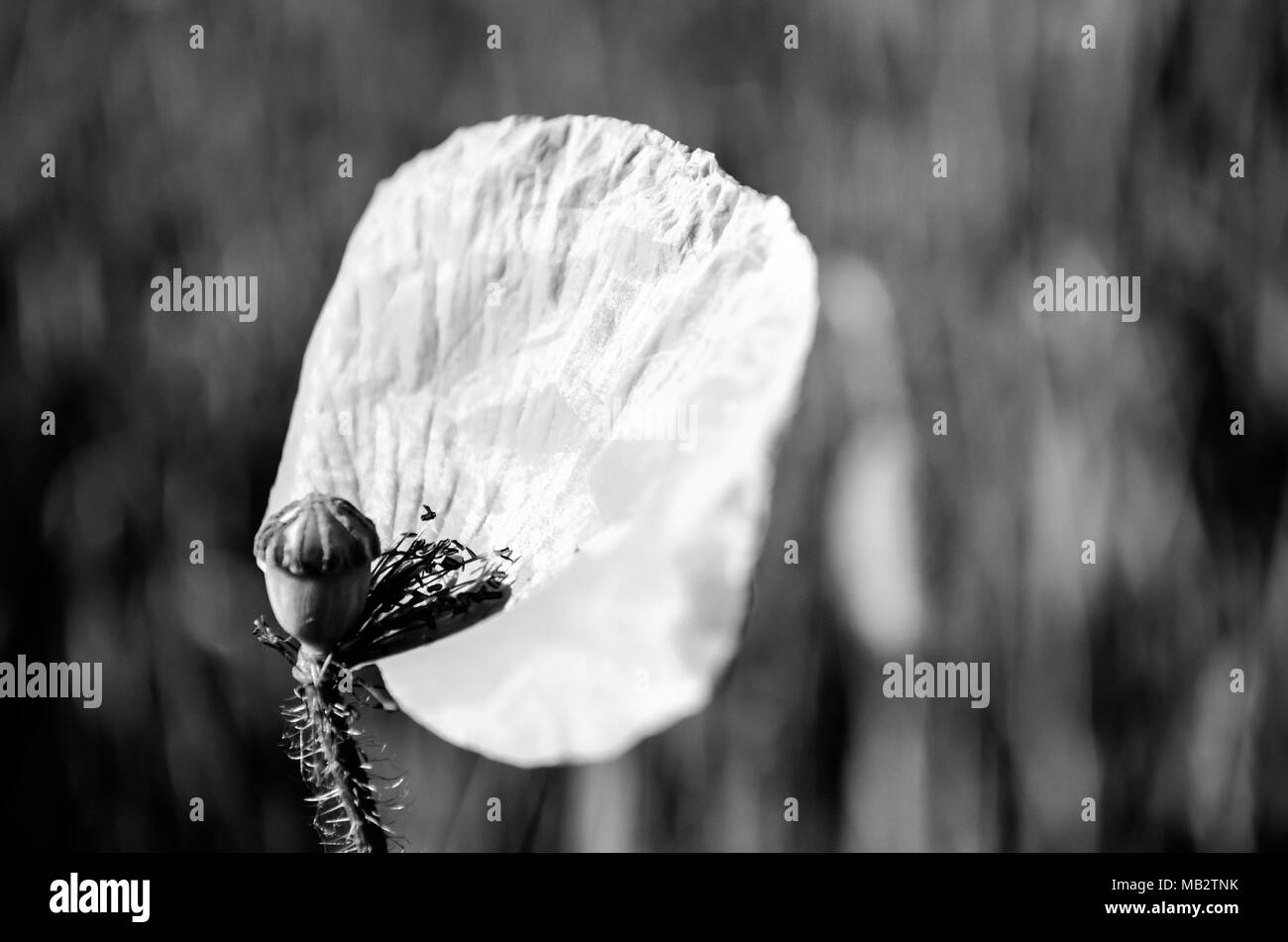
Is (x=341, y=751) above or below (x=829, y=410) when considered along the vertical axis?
below

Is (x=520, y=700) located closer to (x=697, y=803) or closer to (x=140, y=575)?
(x=697, y=803)

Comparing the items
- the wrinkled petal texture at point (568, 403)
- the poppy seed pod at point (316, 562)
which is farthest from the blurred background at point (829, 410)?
the poppy seed pod at point (316, 562)

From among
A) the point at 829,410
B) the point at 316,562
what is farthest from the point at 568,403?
the point at 829,410

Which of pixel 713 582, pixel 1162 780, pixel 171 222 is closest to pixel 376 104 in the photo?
pixel 171 222

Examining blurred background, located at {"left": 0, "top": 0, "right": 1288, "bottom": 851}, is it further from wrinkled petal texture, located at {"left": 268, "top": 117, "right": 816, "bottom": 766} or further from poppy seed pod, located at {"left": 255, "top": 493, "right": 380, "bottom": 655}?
poppy seed pod, located at {"left": 255, "top": 493, "right": 380, "bottom": 655}

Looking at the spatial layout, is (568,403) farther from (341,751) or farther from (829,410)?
(829,410)

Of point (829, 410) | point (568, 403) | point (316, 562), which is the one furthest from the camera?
point (829, 410)

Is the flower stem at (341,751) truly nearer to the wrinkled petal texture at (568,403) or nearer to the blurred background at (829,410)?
the wrinkled petal texture at (568,403)
